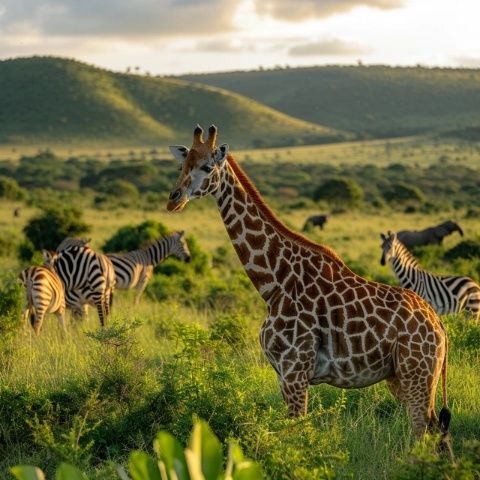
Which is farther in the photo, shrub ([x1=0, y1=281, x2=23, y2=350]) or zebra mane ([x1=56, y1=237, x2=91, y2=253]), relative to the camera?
zebra mane ([x1=56, y1=237, x2=91, y2=253])

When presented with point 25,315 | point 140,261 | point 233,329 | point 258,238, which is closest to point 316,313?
point 258,238

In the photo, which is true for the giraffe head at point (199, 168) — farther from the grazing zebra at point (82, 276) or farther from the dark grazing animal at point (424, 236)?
the dark grazing animal at point (424, 236)

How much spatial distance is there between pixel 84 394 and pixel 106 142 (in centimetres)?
9813

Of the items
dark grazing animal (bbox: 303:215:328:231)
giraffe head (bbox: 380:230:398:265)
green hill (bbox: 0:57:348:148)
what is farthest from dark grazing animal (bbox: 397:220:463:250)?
green hill (bbox: 0:57:348:148)

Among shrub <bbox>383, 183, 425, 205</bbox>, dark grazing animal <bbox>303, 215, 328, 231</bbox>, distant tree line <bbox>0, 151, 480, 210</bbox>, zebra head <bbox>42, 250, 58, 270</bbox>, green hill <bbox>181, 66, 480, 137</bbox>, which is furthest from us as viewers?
green hill <bbox>181, 66, 480, 137</bbox>

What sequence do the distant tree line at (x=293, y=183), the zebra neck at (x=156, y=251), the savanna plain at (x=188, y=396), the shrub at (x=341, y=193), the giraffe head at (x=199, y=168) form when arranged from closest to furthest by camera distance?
the savanna plain at (x=188, y=396) < the giraffe head at (x=199, y=168) < the zebra neck at (x=156, y=251) < the shrub at (x=341, y=193) < the distant tree line at (x=293, y=183)

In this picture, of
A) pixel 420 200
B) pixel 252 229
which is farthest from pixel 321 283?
pixel 420 200

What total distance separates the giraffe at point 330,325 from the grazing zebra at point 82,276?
609 centimetres

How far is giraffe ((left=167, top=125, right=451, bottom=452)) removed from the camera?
17.8ft

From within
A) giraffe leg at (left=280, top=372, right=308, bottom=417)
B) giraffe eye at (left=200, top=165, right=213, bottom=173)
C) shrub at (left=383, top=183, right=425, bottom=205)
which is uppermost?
giraffe eye at (left=200, top=165, right=213, bottom=173)

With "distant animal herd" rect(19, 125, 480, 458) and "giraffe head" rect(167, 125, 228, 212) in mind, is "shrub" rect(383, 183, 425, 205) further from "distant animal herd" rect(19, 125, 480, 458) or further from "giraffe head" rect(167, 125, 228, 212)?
"giraffe head" rect(167, 125, 228, 212)

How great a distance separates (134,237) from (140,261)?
608 cm

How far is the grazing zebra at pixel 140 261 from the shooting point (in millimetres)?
13758

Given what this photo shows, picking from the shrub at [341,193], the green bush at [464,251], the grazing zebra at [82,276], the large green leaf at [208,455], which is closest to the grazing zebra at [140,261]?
the grazing zebra at [82,276]
